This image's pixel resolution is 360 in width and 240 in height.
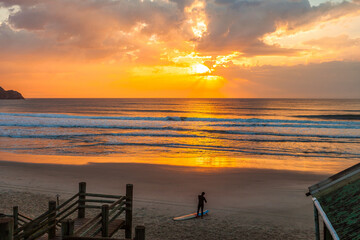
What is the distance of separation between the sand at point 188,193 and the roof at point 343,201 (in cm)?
524

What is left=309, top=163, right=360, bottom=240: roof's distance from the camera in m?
5.16

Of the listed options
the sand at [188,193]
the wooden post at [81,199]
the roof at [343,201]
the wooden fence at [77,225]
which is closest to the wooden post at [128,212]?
the wooden fence at [77,225]

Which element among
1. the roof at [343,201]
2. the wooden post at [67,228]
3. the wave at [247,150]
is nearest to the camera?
the roof at [343,201]

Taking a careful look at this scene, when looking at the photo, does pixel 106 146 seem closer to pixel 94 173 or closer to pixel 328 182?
pixel 94 173

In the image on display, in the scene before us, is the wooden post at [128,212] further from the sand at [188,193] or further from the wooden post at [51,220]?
the wooden post at [51,220]

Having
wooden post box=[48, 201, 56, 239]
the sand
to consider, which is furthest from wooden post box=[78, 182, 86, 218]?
the sand

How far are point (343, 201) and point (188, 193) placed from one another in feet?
35.4

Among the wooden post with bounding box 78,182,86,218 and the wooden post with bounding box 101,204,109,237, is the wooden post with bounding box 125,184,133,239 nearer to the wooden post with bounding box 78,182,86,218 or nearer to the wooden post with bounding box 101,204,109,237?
the wooden post with bounding box 78,182,86,218

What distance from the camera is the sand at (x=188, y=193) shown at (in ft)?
39.5

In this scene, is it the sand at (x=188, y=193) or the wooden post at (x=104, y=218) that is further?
the sand at (x=188, y=193)

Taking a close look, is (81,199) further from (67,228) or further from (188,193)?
(188,193)

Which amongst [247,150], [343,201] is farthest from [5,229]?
[247,150]

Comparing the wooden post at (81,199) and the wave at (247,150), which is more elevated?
the wooden post at (81,199)

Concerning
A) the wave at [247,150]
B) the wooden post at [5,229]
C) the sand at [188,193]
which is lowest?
the sand at [188,193]
